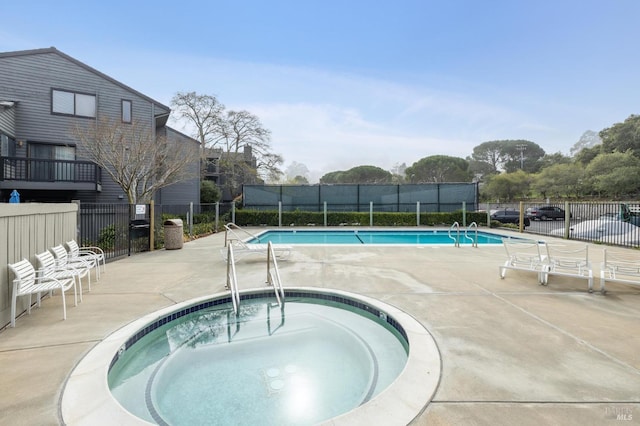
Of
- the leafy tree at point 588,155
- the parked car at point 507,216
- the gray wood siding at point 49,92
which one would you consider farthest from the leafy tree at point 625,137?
the gray wood siding at point 49,92

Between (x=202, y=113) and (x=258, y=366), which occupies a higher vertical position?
(x=202, y=113)

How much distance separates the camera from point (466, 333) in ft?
9.79

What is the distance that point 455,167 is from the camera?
46438 millimetres

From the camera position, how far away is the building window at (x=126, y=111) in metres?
14.0

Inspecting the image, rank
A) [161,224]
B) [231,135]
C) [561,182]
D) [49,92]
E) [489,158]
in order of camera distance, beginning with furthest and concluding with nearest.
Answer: [489,158] < [561,182] < [231,135] < [49,92] < [161,224]

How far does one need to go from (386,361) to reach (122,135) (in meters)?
12.8

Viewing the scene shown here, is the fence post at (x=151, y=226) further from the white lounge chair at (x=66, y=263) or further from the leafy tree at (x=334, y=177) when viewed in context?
the leafy tree at (x=334, y=177)

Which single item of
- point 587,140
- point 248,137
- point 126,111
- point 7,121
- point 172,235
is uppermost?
point 587,140

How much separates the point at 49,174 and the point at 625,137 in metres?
60.4

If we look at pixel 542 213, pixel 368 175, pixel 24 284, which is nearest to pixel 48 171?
pixel 24 284

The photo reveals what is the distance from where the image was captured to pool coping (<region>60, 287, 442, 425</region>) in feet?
5.80

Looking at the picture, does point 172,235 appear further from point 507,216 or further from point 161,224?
point 507,216

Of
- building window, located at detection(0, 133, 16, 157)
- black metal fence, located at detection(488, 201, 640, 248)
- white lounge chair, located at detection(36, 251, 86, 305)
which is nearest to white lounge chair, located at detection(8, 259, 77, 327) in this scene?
white lounge chair, located at detection(36, 251, 86, 305)

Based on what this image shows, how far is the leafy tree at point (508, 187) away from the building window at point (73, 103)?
48632 millimetres
